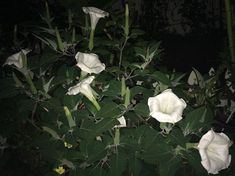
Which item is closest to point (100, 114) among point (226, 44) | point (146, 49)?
point (146, 49)

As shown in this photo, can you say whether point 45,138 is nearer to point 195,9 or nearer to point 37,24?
point 37,24

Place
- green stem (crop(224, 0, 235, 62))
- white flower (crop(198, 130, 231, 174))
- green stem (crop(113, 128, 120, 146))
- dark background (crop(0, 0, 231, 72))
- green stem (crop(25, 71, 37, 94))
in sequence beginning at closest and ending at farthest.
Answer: white flower (crop(198, 130, 231, 174))
green stem (crop(113, 128, 120, 146))
green stem (crop(25, 71, 37, 94))
green stem (crop(224, 0, 235, 62))
dark background (crop(0, 0, 231, 72))

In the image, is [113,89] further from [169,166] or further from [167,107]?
[169,166]

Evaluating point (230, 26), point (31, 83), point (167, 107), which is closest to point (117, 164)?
point (167, 107)

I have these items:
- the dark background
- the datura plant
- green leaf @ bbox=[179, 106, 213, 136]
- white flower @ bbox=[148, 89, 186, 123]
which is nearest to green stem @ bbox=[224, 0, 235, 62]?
the datura plant

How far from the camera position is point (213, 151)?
0.92 metres

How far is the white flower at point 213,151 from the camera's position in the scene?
0.90 m

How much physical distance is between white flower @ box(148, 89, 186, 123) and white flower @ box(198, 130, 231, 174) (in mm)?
96

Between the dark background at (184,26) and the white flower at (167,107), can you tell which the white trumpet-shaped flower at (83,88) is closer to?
the white flower at (167,107)

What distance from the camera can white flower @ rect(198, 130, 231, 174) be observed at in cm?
90

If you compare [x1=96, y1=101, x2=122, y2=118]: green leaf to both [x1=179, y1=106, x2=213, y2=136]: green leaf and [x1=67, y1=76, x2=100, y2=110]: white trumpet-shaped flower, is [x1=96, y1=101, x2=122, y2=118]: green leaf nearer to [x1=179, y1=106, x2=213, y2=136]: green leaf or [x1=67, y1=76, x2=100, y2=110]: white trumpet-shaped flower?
[x1=67, y1=76, x2=100, y2=110]: white trumpet-shaped flower

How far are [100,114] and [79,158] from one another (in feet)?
0.52

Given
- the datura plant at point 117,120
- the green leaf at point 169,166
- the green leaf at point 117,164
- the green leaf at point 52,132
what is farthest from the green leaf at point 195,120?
the green leaf at point 52,132

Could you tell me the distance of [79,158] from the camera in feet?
3.33
